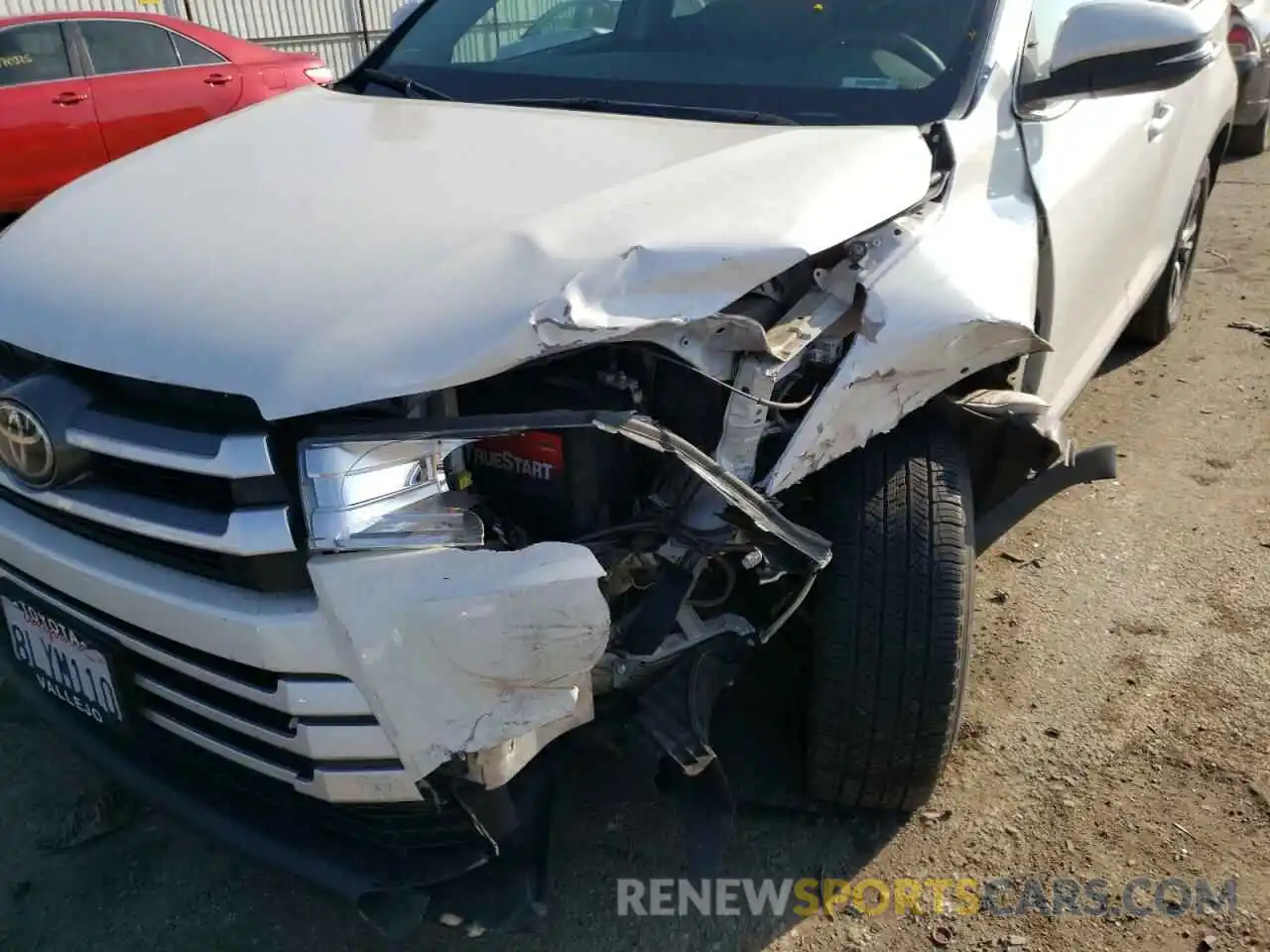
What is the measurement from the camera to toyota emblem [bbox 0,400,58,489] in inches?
73.1

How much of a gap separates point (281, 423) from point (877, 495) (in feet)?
3.44

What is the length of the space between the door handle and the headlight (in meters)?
2.59

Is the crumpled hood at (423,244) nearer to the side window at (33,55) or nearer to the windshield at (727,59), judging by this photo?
the windshield at (727,59)

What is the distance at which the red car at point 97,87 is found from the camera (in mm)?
6645

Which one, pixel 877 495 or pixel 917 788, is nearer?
pixel 877 495

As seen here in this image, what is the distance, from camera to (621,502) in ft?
6.38

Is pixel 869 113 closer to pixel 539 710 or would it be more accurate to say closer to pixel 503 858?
pixel 539 710

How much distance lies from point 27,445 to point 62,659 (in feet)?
1.40

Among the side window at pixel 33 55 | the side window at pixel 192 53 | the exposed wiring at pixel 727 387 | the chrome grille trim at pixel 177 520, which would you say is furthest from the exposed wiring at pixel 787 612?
the side window at pixel 192 53

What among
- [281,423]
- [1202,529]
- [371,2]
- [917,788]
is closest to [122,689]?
[281,423]

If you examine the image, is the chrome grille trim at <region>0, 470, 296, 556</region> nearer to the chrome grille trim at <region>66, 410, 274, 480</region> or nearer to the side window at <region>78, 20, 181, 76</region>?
the chrome grille trim at <region>66, 410, 274, 480</region>

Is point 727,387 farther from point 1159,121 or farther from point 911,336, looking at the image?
point 1159,121

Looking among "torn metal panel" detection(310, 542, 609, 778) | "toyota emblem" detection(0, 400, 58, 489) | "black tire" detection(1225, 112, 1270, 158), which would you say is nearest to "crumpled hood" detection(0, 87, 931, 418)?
"toyota emblem" detection(0, 400, 58, 489)

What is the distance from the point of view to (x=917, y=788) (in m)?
2.27
